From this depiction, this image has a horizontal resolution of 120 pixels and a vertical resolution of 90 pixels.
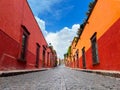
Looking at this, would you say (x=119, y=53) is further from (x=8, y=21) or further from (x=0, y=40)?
(x=8, y=21)

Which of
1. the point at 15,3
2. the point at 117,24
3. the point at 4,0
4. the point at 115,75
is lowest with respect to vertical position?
the point at 115,75

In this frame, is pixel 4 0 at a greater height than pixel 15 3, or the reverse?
pixel 15 3

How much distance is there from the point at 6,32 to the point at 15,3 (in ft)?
8.50

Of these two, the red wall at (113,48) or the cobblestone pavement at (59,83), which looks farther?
the red wall at (113,48)

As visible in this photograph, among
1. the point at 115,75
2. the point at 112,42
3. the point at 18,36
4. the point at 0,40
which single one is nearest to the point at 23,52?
the point at 18,36

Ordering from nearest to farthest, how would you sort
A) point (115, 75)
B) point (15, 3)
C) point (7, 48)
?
point (115, 75) < point (7, 48) < point (15, 3)

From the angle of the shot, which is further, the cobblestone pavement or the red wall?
the red wall

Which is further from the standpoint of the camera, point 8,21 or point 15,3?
point 15,3

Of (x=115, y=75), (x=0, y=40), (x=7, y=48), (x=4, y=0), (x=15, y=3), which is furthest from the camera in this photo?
(x=15, y=3)

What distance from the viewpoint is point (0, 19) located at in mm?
7328

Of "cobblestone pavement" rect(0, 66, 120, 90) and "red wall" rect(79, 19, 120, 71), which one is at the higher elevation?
"red wall" rect(79, 19, 120, 71)

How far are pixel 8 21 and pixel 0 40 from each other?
63.6 inches

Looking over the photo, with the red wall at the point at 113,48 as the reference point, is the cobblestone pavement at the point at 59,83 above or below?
below

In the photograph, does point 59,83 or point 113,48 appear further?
point 113,48
